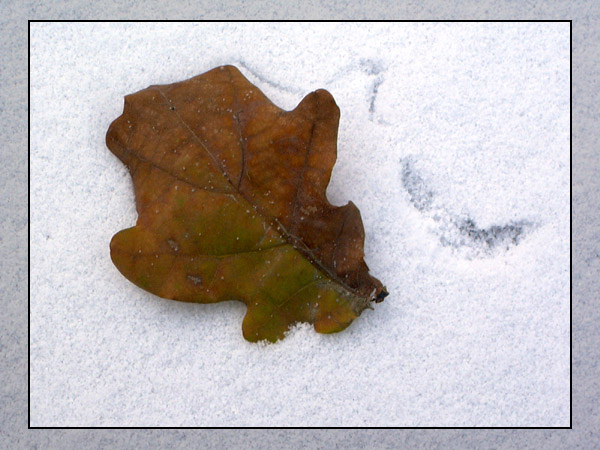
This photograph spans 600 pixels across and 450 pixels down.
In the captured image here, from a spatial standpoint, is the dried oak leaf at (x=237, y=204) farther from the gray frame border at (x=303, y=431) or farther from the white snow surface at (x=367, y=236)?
the gray frame border at (x=303, y=431)

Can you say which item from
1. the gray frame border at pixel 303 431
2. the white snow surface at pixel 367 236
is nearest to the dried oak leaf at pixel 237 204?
the white snow surface at pixel 367 236

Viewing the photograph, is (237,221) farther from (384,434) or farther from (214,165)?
(384,434)

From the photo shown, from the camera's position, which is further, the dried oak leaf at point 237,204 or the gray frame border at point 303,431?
the gray frame border at point 303,431

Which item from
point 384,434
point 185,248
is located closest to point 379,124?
point 185,248

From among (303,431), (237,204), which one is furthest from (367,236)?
(303,431)

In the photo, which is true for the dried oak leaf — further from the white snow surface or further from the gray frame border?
the gray frame border

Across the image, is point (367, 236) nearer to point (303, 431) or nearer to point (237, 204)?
point (237, 204)

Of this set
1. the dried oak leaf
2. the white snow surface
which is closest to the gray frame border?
the white snow surface
